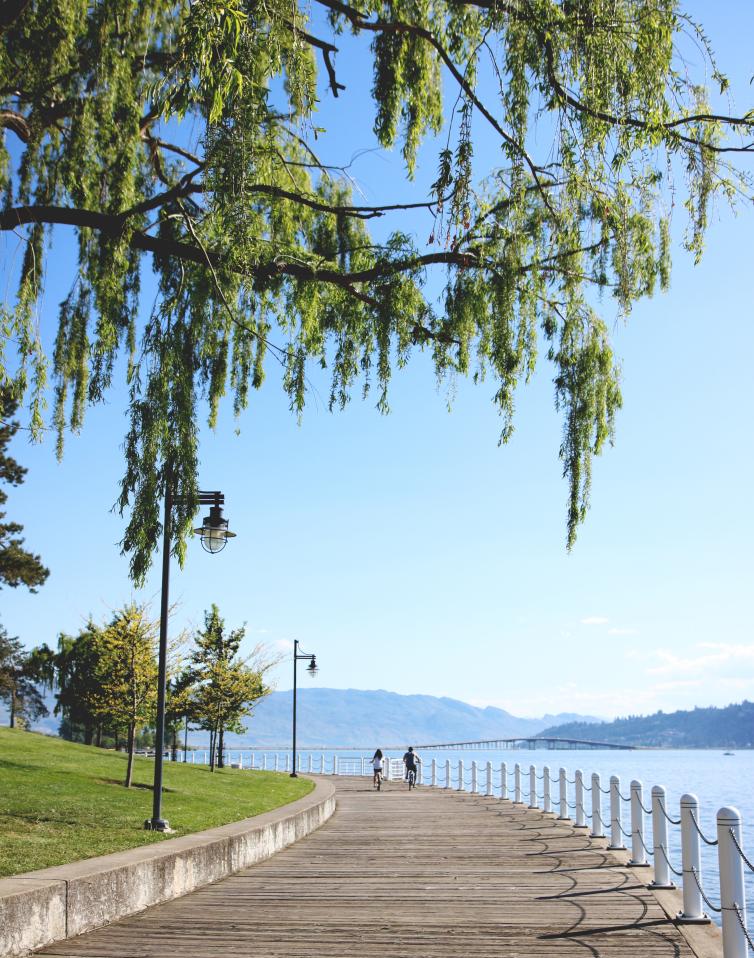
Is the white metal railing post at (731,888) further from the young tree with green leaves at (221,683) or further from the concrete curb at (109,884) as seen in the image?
the young tree with green leaves at (221,683)

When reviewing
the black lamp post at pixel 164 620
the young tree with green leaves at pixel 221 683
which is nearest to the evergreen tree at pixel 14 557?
the young tree with green leaves at pixel 221 683

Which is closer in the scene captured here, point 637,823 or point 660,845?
point 660,845

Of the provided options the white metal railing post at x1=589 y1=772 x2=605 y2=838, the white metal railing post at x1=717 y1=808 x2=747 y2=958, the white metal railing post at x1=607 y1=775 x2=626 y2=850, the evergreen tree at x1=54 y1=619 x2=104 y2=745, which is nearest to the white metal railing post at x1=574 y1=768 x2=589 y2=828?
the white metal railing post at x1=589 y1=772 x2=605 y2=838

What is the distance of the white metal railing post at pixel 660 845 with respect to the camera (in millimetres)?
10500

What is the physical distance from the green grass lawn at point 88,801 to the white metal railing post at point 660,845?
244 inches

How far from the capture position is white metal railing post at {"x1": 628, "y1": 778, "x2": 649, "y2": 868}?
1195cm

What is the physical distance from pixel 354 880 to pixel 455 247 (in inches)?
310

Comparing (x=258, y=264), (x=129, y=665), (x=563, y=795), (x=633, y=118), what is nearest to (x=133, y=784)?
(x=129, y=665)

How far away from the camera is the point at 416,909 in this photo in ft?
31.0

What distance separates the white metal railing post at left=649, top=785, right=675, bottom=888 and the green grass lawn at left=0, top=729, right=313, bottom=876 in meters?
6.20

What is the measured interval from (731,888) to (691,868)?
1.82 m

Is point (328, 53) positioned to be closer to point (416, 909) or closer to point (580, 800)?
point (416, 909)

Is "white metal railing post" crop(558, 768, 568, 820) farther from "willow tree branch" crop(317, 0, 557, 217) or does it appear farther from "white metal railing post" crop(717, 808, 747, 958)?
"willow tree branch" crop(317, 0, 557, 217)

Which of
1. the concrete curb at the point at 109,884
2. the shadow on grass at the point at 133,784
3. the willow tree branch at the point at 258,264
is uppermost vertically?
the willow tree branch at the point at 258,264
